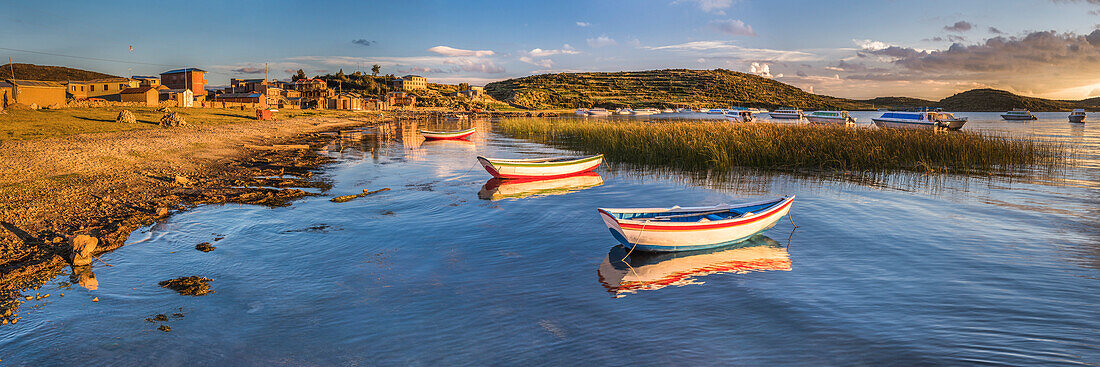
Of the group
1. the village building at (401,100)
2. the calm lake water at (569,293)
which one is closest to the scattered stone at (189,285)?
the calm lake water at (569,293)

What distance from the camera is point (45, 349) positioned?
7.96m

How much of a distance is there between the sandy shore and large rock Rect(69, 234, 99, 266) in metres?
0.18

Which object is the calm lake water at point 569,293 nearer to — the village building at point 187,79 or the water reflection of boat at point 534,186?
the water reflection of boat at point 534,186

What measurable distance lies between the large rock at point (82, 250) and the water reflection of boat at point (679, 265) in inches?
417

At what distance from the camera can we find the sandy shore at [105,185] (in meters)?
11.6

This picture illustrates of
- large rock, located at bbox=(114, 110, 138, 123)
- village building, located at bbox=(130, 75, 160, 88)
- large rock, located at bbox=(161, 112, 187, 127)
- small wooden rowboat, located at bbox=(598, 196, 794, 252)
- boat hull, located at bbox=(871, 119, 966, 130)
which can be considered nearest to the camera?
small wooden rowboat, located at bbox=(598, 196, 794, 252)

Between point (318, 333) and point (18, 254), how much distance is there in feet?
24.7

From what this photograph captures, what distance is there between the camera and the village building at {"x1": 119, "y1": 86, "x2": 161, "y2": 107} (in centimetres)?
7033

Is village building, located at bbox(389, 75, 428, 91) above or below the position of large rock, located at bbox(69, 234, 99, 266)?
above

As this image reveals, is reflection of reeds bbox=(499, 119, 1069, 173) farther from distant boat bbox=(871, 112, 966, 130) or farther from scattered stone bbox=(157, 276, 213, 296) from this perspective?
scattered stone bbox=(157, 276, 213, 296)

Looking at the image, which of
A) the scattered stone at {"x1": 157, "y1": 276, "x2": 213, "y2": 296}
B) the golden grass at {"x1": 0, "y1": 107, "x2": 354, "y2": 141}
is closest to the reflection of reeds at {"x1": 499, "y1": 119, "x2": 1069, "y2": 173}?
the scattered stone at {"x1": 157, "y1": 276, "x2": 213, "y2": 296}

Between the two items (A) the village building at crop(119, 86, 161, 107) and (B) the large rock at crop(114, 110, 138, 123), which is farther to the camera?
(A) the village building at crop(119, 86, 161, 107)

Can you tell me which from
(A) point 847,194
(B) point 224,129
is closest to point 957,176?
(A) point 847,194

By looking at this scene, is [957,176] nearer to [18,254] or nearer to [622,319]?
[622,319]
